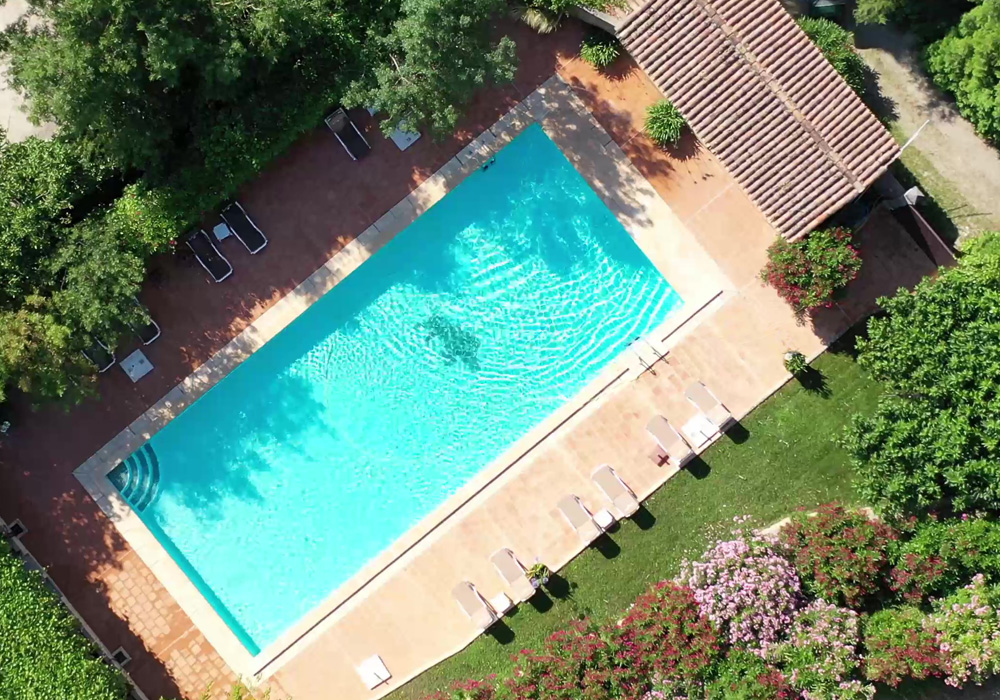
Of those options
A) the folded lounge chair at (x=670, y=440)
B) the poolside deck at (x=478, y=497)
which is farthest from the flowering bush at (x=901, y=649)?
the poolside deck at (x=478, y=497)

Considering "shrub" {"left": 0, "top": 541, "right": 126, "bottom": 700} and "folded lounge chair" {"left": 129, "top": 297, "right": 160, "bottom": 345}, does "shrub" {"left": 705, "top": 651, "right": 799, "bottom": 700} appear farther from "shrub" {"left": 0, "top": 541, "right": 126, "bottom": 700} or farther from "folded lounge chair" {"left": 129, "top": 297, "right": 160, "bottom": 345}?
"folded lounge chair" {"left": 129, "top": 297, "right": 160, "bottom": 345}

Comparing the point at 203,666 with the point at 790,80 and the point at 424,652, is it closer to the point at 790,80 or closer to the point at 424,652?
the point at 424,652

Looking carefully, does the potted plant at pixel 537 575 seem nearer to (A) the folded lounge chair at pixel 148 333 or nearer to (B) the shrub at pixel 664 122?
(B) the shrub at pixel 664 122

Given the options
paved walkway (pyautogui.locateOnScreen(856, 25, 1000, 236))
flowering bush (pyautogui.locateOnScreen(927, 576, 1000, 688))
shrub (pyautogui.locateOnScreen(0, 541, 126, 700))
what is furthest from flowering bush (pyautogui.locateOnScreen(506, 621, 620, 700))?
paved walkway (pyautogui.locateOnScreen(856, 25, 1000, 236))

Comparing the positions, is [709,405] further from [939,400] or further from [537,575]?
[537,575]

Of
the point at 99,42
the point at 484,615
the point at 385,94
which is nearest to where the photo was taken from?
the point at 99,42

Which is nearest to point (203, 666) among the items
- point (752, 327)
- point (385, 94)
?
point (385, 94)
